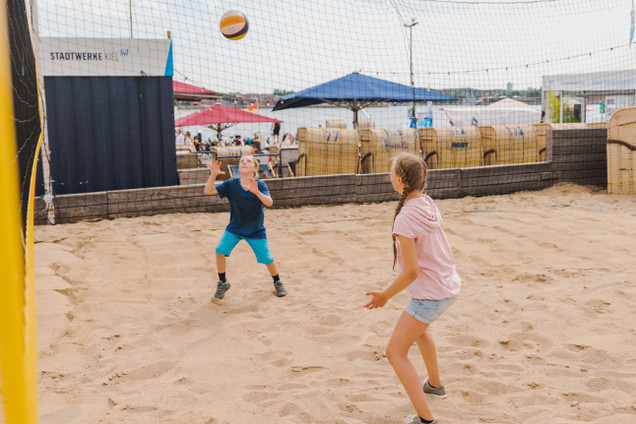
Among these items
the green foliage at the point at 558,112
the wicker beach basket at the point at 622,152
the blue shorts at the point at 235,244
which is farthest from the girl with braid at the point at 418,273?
the green foliage at the point at 558,112

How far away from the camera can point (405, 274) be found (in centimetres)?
264

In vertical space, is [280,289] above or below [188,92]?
below

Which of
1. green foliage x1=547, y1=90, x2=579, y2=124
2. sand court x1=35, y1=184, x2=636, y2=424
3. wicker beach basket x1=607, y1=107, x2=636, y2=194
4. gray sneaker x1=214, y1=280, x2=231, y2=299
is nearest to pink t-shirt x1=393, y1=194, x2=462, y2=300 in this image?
sand court x1=35, y1=184, x2=636, y2=424

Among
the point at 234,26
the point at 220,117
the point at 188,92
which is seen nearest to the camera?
the point at 234,26

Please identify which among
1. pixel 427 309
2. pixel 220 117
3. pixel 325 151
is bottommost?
pixel 427 309

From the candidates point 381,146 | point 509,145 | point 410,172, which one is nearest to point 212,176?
point 410,172

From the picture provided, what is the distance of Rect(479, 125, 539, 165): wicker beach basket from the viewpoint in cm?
1199

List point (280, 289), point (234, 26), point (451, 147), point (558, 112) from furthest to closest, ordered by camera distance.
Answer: point (558, 112), point (451, 147), point (234, 26), point (280, 289)

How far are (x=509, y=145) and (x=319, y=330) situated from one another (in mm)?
9087

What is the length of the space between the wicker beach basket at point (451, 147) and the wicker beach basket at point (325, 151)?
5.78ft

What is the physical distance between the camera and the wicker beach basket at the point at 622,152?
9.91m

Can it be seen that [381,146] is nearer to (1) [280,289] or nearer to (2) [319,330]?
(1) [280,289]

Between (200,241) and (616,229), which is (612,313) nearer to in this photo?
(616,229)

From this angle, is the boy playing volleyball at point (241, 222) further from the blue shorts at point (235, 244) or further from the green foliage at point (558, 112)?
the green foliage at point (558, 112)
